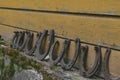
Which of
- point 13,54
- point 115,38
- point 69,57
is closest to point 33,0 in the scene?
point 13,54

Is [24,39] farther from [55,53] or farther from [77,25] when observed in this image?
[77,25]

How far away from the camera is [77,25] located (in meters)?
3.04

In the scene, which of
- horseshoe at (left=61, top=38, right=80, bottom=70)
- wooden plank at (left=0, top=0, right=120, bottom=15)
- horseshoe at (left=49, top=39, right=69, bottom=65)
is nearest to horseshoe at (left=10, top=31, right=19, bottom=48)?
wooden plank at (left=0, top=0, right=120, bottom=15)

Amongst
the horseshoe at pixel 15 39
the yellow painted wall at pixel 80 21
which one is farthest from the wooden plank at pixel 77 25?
the horseshoe at pixel 15 39

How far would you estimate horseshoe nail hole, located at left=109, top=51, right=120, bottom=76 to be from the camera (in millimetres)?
2594

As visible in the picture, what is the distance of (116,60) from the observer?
2605 millimetres

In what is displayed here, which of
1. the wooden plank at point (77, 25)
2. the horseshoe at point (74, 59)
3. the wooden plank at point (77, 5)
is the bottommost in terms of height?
the horseshoe at point (74, 59)

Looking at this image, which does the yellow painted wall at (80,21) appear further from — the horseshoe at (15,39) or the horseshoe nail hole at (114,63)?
the horseshoe at (15,39)

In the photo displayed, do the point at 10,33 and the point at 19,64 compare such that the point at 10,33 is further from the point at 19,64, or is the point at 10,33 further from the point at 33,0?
the point at 19,64

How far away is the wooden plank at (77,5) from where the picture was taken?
265 centimetres

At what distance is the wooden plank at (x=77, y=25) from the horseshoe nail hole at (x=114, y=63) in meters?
0.08

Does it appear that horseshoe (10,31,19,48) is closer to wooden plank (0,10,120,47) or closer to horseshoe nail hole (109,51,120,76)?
wooden plank (0,10,120,47)

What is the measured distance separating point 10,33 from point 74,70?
1755 mm

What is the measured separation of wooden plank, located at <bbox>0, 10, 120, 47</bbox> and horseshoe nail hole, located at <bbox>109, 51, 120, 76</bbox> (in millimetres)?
76
